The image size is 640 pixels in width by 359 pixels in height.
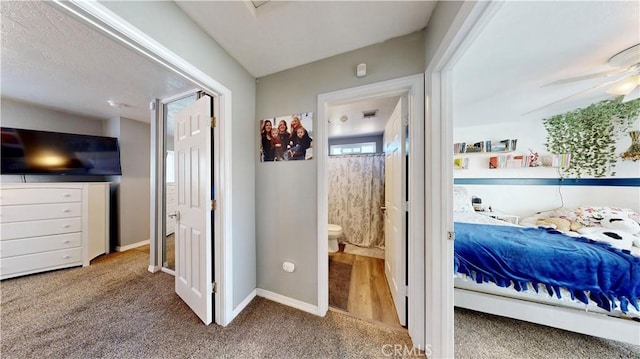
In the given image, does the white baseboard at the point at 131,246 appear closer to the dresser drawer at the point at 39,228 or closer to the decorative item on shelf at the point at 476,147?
the dresser drawer at the point at 39,228

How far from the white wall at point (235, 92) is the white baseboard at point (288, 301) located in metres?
0.12

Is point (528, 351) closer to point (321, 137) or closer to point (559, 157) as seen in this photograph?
point (321, 137)

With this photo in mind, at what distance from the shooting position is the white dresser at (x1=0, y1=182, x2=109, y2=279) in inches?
83.5

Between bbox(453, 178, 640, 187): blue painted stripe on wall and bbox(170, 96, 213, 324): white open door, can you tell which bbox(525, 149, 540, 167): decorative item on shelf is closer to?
bbox(453, 178, 640, 187): blue painted stripe on wall

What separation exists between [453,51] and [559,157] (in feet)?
10.3

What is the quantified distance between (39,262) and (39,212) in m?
0.63

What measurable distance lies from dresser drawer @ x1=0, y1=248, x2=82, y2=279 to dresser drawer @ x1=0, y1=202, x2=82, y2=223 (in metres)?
0.46

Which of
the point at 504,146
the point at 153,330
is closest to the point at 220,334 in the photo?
the point at 153,330

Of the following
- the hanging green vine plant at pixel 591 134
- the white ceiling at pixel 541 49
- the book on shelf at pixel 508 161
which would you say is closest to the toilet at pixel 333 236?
the white ceiling at pixel 541 49

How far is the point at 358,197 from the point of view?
3.32 m

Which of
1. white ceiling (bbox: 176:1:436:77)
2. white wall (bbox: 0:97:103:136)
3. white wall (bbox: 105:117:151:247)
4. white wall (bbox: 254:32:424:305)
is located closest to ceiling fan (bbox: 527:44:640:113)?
white ceiling (bbox: 176:1:436:77)

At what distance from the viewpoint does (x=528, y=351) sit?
1298 millimetres

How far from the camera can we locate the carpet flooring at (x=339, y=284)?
1759 mm

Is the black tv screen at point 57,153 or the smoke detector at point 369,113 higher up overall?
the smoke detector at point 369,113
